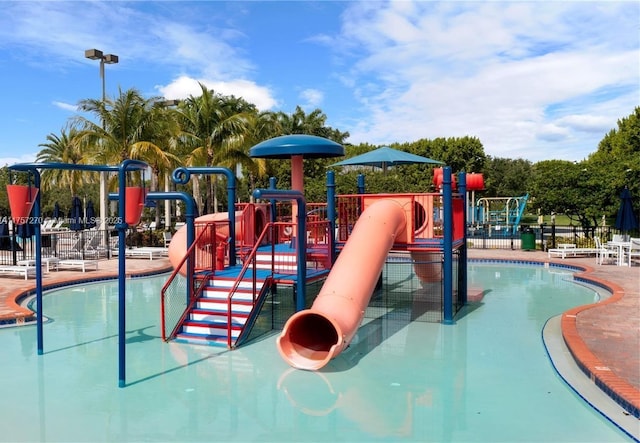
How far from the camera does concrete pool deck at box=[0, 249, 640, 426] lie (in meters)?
7.28

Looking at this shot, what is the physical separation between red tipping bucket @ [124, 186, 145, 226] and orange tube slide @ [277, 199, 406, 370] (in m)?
2.88

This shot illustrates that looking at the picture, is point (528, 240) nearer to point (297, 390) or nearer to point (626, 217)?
point (626, 217)

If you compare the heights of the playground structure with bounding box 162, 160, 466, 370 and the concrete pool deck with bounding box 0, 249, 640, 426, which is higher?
the playground structure with bounding box 162, 160, 466, 370

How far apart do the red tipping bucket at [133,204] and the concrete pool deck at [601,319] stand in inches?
219

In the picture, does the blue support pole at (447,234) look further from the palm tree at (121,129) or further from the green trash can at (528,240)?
the palm tree at (121,129)

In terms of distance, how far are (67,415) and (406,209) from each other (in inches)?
295

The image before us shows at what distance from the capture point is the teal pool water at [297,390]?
245 inches

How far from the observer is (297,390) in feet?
24.8

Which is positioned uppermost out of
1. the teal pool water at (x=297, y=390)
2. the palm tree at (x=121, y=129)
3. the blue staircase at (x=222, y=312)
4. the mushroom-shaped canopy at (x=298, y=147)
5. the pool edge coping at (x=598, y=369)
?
the palm tree at (x=121, y=129)

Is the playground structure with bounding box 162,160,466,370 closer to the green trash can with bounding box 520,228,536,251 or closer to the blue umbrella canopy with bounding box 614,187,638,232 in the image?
the blue umbrella canopy with bounding box 614,187,638,232

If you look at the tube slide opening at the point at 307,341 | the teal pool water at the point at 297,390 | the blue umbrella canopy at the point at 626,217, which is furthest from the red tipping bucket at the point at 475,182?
the tube slide opening at the point at 307,341

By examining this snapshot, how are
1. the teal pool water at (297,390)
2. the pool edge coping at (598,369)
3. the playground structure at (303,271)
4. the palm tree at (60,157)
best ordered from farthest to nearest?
the palm tree at (60,157)
the playground structure at (303,271)
the pool edge coping at (598,369)
the teal pool water at (297,390)

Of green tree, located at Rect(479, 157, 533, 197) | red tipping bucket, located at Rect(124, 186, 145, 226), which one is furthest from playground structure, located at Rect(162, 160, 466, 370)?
green tree, located at Rect(479, 157, 533, 197)

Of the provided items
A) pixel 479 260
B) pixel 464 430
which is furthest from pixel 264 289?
pixel 479 260
